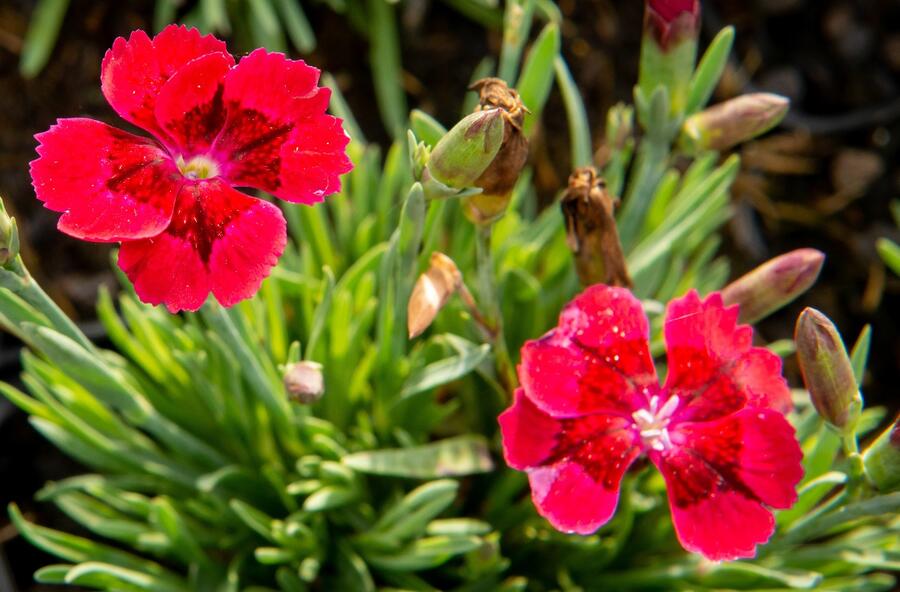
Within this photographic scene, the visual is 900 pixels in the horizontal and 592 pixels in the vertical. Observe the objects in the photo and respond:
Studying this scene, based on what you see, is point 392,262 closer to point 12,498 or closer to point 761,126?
point 761,126

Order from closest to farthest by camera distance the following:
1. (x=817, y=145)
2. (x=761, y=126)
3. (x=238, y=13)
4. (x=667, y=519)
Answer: (x=761, y=126) → (x=667, y=519) → (x=238, y=13) → (x=817, y=145)

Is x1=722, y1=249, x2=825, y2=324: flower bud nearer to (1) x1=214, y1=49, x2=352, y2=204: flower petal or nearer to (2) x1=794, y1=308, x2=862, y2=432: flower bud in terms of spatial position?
(2) x1=794, y1=308, x2=862, y2=432: flower bud

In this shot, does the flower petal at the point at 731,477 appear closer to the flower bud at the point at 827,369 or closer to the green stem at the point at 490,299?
the flower bud at the point at 827,369

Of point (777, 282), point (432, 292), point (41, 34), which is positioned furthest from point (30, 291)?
point (41, 34)

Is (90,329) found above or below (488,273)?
below

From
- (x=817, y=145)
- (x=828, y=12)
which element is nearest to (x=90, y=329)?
(x=817, y=145)

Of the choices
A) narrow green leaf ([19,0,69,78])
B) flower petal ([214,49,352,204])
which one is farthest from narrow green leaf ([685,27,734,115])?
narrow green leaf ([19,0,69,78])

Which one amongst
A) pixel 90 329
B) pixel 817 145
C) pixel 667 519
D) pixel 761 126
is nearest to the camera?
pixel 761 126

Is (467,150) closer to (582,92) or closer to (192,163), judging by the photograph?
(192,163)
